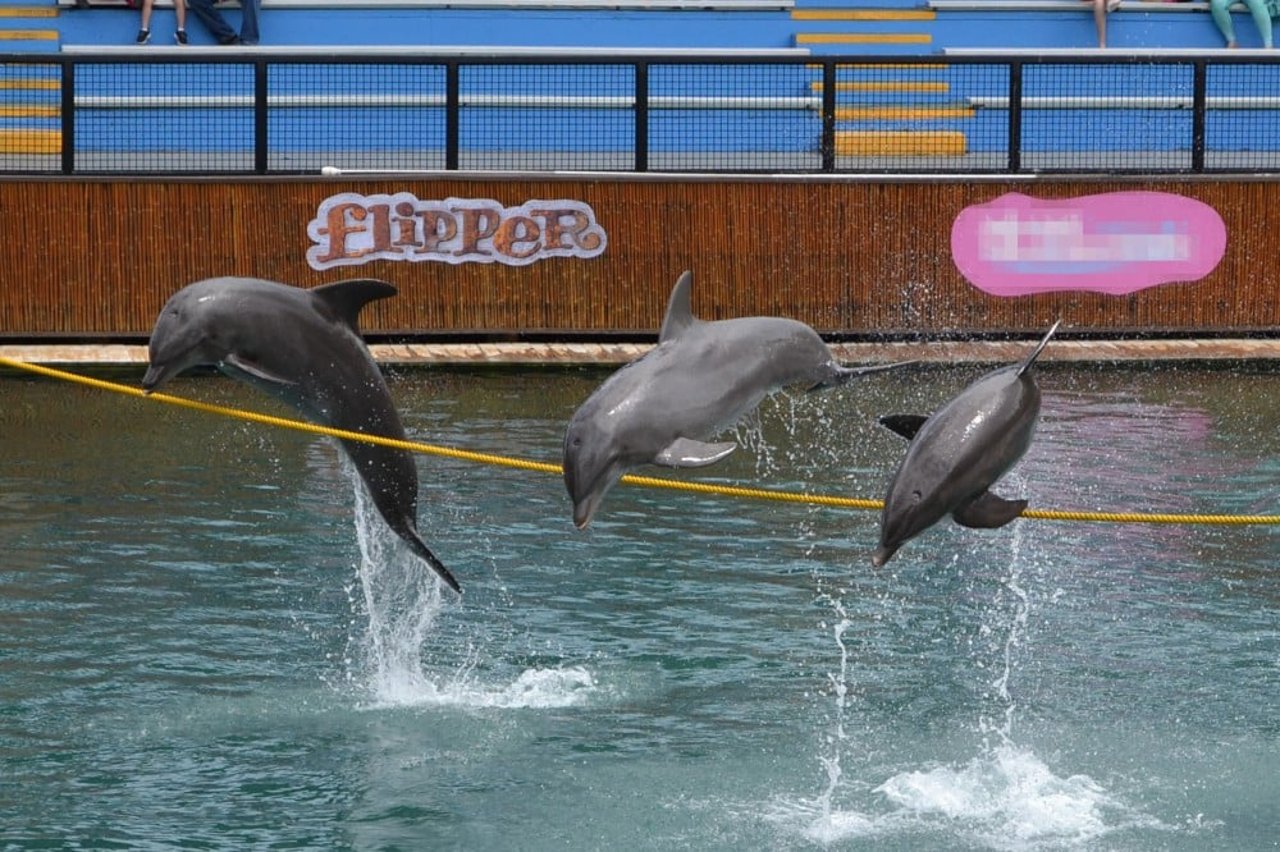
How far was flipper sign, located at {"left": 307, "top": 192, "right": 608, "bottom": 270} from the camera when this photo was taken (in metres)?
21.1

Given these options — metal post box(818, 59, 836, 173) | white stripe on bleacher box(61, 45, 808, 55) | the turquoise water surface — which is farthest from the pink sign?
the turquoise water surface

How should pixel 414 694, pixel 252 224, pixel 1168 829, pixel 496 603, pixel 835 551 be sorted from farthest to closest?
pixel 252 224, pixel 835 551, pixel 496 603, pixel 414 694, pixel 1168 829

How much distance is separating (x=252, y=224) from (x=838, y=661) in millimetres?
11123

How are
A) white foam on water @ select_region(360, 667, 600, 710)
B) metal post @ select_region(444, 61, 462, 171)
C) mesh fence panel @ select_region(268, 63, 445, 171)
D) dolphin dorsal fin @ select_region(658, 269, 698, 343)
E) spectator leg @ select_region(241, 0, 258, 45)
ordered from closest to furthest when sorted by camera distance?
1. dolphin dorsal fin @ select_region(658, 269, 698, 343)
2. white foam on water @ select_region(360, 667, 600, 710)
3. metal post @ select_region(444, 61, 462, 171)
4. mesh fence panel @ select_region(268, 63, 445, 171)
5. spectator leg @ select_region(241, 0, 258, 45)

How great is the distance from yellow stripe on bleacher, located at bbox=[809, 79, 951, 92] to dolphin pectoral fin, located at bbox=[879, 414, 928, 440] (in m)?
13.0

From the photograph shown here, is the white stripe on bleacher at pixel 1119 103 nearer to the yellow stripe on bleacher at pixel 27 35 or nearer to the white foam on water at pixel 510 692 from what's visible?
the yellow stripe on bleacher at pixel 27 35

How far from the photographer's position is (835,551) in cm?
1395

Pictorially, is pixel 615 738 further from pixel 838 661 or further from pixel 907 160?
pixel 907 160

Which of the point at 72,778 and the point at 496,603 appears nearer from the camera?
the point at 72,778

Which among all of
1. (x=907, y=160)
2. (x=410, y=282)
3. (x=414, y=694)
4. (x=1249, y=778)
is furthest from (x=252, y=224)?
(x=1249, y=778)

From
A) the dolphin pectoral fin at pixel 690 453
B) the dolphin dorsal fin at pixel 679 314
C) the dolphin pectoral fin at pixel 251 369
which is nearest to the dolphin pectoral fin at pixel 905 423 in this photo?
the dolphin pectoral fin at pixel 690 453

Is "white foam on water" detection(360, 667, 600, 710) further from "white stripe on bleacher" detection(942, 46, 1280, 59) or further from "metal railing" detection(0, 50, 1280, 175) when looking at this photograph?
"white stripe on bleacher" detection(942, 46, 1280, 59)

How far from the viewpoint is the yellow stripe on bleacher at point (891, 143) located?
21.4m

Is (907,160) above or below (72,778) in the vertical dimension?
above
